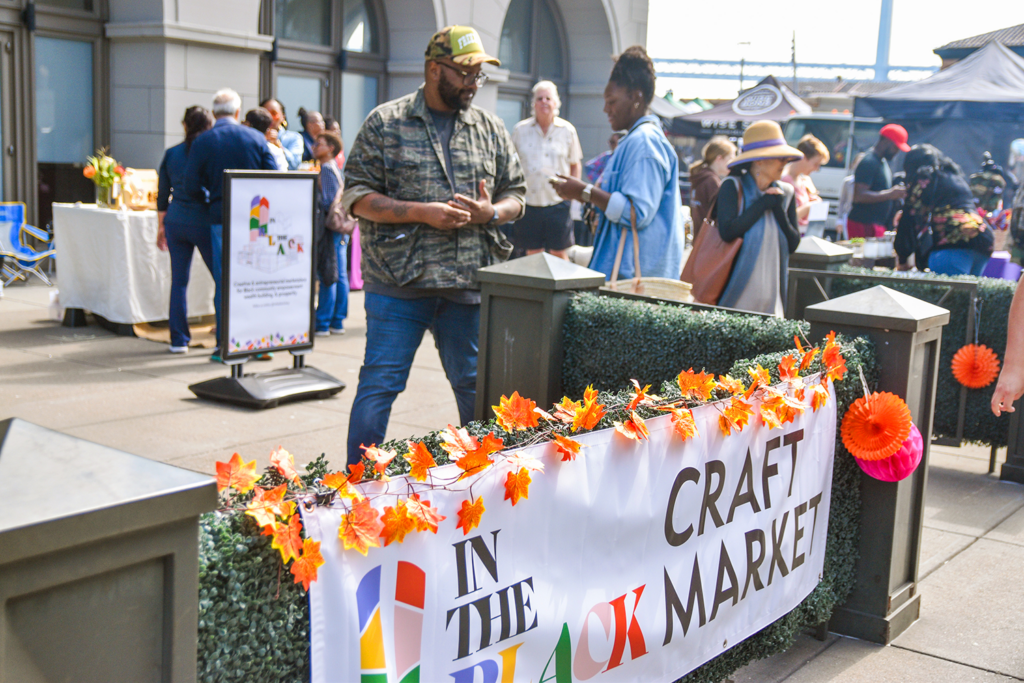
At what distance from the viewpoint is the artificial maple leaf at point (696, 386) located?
9.13ft

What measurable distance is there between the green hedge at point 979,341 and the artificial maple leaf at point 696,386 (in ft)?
11.2

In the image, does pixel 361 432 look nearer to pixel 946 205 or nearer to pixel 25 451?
pixel 25 451

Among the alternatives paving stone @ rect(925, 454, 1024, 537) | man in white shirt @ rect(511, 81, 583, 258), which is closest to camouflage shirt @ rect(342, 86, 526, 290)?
paving stone @ rect(925, 454, 1024, 537)

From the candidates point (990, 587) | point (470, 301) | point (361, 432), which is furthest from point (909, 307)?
point (361, 432)

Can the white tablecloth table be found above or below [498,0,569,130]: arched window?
below

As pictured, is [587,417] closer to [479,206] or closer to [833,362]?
[833,362]

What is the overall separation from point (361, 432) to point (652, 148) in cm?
194

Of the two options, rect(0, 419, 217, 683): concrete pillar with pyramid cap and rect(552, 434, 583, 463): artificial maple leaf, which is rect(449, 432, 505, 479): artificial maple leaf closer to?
rect(552, 434, 583, 463): artificial maple leaf

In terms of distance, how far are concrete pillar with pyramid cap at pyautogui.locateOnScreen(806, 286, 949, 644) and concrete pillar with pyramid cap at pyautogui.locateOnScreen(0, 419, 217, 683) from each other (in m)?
2.73

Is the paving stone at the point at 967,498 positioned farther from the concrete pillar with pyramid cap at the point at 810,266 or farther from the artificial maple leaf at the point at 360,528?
the artificial maple leaf at the point at 360,528

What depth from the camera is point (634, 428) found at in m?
Answer: 2.44

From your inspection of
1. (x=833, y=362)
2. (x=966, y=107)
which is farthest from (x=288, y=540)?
(x=966, y=107)

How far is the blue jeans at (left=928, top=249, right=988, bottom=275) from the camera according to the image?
7992mm

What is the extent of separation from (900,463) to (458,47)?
7.56ft
